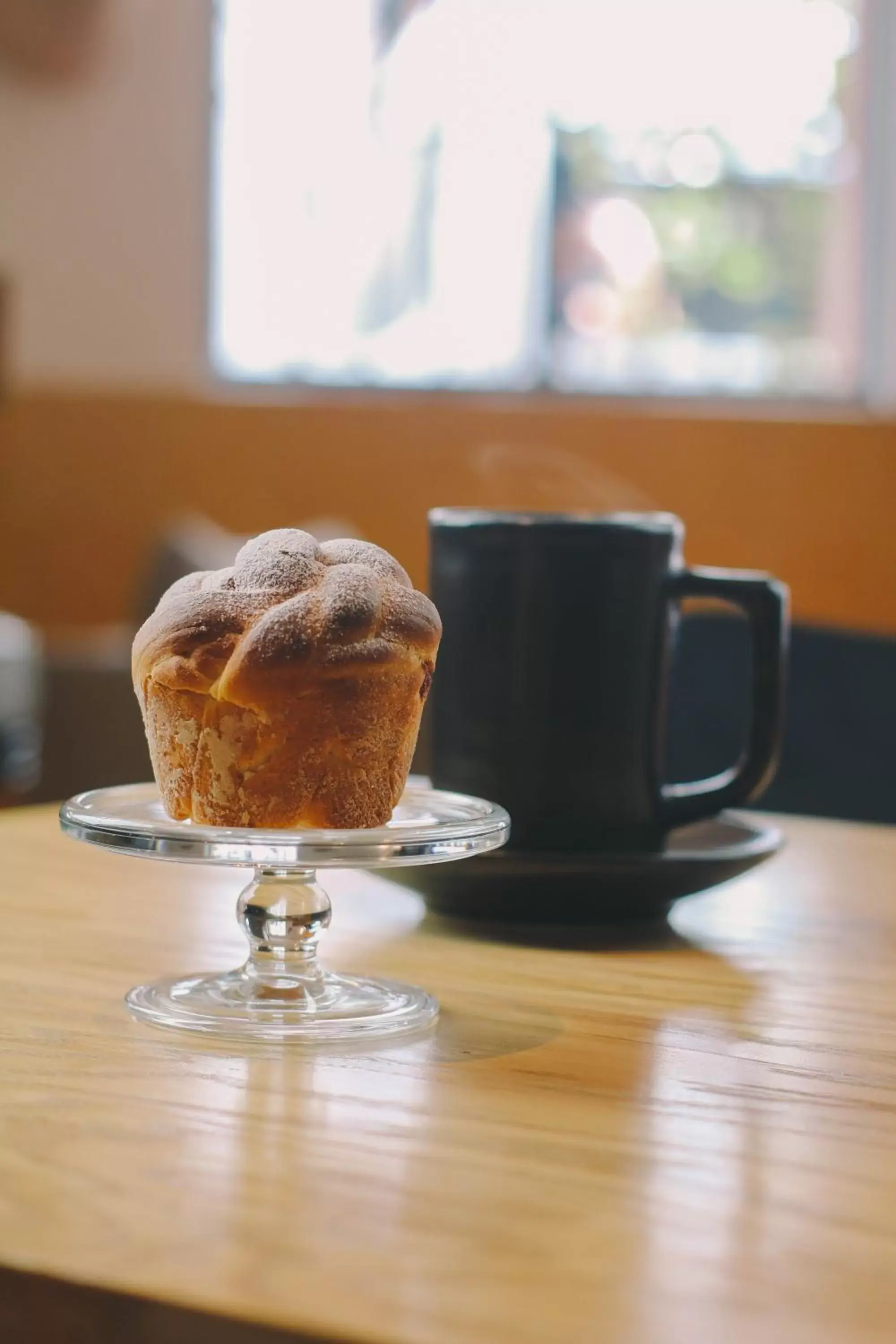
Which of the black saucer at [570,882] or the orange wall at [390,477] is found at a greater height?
the orange wall at [390,477]

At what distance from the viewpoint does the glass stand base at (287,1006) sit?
0.46m

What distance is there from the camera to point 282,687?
0.47 metres

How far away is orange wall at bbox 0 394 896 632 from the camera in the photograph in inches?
129

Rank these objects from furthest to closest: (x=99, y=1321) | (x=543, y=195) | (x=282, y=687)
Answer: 1. (x=543, y=195)
2. (x=282, y=687)
3. (x=99, y=1321)

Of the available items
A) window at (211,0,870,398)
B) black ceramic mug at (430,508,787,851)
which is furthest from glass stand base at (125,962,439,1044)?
window at (211,0,870,398)

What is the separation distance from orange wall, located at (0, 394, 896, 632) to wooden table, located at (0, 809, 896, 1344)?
99.5 inches

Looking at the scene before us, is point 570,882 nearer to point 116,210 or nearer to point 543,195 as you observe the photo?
point 543,195

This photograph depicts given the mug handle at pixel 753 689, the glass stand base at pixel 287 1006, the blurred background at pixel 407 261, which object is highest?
the blurred background at pixel 407 261

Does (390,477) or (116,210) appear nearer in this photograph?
(390,477)

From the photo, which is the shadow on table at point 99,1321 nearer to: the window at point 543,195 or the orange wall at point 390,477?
the orange wall at point 390,477

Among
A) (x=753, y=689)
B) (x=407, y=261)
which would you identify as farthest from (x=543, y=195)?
(x=753, y=689)

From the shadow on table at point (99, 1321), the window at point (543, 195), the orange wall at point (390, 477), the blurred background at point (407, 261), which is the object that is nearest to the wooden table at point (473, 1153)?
the shadow on table at point (99, 1321)

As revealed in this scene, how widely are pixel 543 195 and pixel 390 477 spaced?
28.5 inches

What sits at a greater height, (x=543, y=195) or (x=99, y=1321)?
(x=543, y=195)
